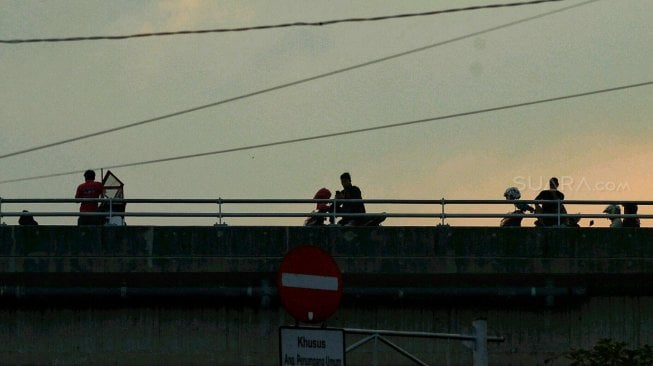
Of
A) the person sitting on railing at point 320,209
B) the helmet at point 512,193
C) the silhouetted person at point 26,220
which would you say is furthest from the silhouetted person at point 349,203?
the silhouetted person at point 26,220

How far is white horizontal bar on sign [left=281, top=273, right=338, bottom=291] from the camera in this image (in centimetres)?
1083

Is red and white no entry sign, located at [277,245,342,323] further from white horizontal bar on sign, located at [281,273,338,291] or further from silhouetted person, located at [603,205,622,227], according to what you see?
silhouetted person, located at [603,205,622,227]

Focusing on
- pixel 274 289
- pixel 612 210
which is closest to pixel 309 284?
pixel 274 289

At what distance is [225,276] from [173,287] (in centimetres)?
81

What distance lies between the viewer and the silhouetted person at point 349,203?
22688 mm

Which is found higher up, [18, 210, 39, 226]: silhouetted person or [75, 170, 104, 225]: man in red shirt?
[75, 170, 104, 225]: man in red shirt

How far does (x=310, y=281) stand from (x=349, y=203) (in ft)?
38.2

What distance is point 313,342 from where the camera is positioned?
35.7ft

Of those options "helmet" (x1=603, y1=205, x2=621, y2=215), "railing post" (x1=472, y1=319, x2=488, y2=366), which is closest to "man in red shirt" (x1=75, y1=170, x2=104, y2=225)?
"helmet" (x1=603, y1=205, x2=621, y2=215)

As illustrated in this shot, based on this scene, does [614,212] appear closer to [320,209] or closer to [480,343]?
[320,209]

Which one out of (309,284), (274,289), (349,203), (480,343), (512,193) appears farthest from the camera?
(512,193)

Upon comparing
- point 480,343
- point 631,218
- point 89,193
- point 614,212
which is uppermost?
point 89,193

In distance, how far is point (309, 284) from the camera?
1095 cm

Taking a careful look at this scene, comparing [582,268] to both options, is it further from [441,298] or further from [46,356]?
[46,356]
